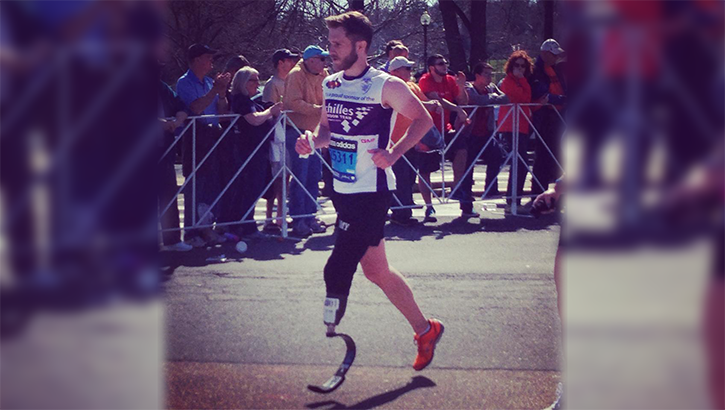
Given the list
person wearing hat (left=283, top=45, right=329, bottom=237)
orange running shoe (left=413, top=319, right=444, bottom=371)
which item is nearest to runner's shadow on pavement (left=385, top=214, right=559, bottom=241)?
person wearing hat (left=283, top=45, right=329, bottom=237)

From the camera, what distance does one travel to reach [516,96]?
11.1 m

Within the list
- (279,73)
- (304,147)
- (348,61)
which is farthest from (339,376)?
(279,73)

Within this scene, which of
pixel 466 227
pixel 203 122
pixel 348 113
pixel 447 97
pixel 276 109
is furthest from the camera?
pixel 447 97

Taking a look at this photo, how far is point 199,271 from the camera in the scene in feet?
25.3

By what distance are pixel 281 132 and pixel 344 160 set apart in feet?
15.3

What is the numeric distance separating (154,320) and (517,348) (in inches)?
172

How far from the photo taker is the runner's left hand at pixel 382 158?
14.7ft

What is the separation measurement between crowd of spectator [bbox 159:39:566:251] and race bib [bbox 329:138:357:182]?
3.19m

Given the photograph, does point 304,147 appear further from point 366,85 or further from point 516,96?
point 516,96

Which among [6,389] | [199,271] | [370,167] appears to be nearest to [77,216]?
[6,389]

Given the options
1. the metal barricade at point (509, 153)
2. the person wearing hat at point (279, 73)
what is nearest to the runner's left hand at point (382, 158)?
the person wearing hat at point (279, 73)

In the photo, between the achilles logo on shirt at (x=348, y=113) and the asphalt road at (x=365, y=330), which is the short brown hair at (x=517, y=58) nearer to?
the asphalt road at (x=365, y=330)

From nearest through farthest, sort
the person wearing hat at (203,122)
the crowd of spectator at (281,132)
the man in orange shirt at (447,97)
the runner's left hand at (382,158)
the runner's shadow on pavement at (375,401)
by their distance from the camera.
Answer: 1. the runner's shadow on pavement at (375,401)
2. the runner's left hand at (382,158)
3. the person wearing hat at (203,122)
4. the crowd of spectator at (281,132)
5. the man in orange shirt at (447,97)

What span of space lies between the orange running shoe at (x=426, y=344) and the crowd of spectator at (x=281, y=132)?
330 centimetres
